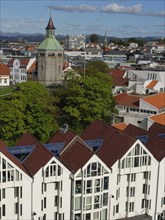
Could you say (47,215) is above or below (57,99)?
below

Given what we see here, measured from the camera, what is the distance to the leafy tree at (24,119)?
4878cm

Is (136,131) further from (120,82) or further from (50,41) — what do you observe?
(50,41)

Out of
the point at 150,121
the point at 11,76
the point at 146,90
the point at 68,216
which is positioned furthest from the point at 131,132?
the point at 11,76

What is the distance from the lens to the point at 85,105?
187ft

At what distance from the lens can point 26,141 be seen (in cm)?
3584

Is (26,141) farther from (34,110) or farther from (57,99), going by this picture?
(57,99)

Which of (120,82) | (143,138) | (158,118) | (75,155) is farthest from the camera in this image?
(120,82)

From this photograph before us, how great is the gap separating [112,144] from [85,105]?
21422 millimetres

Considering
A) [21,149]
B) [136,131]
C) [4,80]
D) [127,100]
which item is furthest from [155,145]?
[4,80]

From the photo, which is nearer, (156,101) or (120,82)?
(156,101)

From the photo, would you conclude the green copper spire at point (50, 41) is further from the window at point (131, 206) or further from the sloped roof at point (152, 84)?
the window at point (131, 206)

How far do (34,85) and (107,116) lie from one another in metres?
11.9

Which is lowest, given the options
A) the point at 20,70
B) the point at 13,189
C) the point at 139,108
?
the point at 13,189

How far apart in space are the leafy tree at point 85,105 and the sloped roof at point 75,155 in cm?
2104
